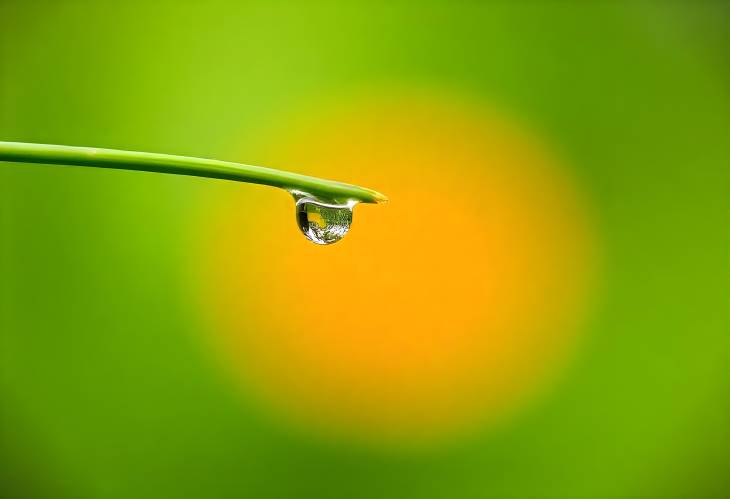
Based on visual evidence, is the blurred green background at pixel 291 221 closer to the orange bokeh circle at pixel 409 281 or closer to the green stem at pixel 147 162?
the orange bokeh circle at pixel 409 281

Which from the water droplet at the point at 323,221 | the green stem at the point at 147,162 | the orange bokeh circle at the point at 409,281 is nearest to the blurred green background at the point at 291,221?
the orange bokeh circle at the point at 409,281

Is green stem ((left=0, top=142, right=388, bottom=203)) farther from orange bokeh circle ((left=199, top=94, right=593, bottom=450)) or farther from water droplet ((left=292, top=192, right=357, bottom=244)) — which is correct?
orange bokeh circle ((left=199, top=94, right=593, bottom=450))

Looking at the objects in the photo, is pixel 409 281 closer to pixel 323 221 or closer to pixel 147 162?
pixel 323 221

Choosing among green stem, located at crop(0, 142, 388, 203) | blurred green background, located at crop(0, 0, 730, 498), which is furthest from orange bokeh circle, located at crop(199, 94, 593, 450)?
green stem, located at crop(0, 142, 388, 203)

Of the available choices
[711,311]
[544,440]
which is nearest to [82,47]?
[544,440]

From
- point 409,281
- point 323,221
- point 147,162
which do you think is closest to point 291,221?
point 409,281

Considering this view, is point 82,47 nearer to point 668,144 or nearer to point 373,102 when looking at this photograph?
point 373,102
